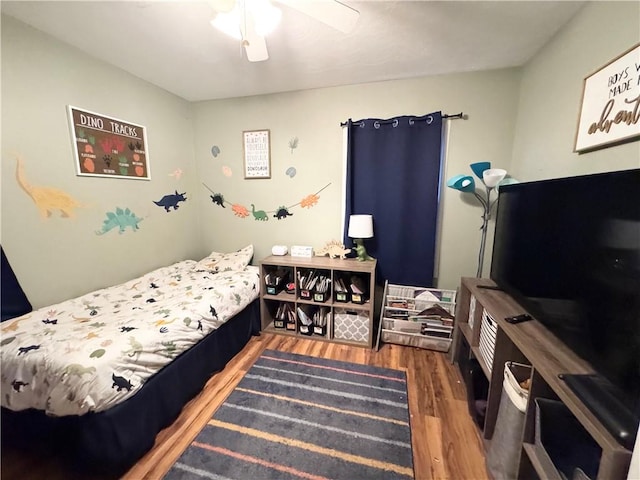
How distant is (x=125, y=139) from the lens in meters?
2.09

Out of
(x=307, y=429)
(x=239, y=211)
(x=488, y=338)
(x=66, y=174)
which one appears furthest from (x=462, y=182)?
(x=66, y=174)

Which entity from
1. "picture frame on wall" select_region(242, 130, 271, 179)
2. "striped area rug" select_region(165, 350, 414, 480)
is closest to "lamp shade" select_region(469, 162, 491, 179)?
"striped area rug" select_region(165, 350, 414, 480)

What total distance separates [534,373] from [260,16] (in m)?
2.04

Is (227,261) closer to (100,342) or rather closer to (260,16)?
(100,342)

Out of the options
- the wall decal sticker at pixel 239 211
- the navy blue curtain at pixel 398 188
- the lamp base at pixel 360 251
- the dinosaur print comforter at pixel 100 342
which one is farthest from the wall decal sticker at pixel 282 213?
the dinosaur print comforter at pixel 100 342

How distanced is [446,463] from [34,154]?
289 centimetres

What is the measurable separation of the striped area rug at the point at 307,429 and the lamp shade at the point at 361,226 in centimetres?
107

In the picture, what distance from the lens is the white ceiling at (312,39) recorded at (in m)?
1.38

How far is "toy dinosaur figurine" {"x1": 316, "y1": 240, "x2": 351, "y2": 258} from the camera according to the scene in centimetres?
245

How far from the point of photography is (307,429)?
1.44 metres

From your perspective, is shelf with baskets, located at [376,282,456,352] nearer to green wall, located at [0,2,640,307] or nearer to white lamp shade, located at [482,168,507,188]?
green wall, located at [0,2,640,307]

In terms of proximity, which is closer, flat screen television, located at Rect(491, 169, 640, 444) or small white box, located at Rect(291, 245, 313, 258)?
flat screen television, located at Rect(491, 169, 640, 444)

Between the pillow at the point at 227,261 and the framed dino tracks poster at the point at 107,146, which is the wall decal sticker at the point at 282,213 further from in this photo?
the framed dino tracks poster at the point at 107,146

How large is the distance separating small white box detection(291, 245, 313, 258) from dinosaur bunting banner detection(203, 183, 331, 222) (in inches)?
14.8
